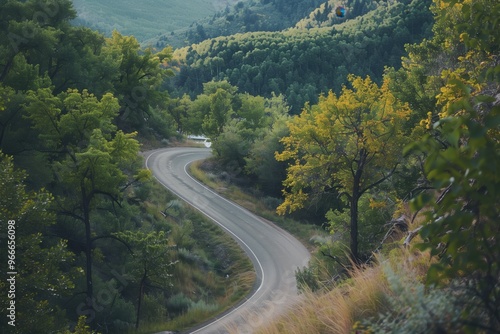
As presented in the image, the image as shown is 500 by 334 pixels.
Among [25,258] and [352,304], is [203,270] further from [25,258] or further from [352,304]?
[352,304]

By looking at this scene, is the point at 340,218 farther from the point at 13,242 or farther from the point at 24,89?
the point at 24,89

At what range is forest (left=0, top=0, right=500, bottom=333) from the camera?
3289 millimetres

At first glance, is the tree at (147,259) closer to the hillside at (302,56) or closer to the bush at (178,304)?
the bush at (178,304)

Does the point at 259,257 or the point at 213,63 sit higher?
the point at 213,63

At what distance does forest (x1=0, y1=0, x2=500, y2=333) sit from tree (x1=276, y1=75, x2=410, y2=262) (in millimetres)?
69

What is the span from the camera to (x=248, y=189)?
43.6 meters

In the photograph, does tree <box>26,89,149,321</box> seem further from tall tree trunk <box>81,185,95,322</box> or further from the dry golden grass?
the dry golden grass

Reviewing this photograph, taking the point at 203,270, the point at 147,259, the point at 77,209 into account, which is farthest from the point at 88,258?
the point at 203,270

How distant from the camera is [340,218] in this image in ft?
70.6

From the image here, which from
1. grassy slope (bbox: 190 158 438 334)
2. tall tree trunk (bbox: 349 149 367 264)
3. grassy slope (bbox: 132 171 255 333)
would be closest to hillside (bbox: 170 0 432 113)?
grassy slope (bbox: 132 171 255 333)

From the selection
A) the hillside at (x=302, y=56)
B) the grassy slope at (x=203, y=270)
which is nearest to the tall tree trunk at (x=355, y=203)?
the grassy slope at (x=203, y=270)

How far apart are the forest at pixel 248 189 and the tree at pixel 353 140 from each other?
0.23 ft

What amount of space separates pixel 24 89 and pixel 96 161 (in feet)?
24.7

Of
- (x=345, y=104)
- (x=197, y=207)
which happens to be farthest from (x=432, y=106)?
(x=197, y=207)
